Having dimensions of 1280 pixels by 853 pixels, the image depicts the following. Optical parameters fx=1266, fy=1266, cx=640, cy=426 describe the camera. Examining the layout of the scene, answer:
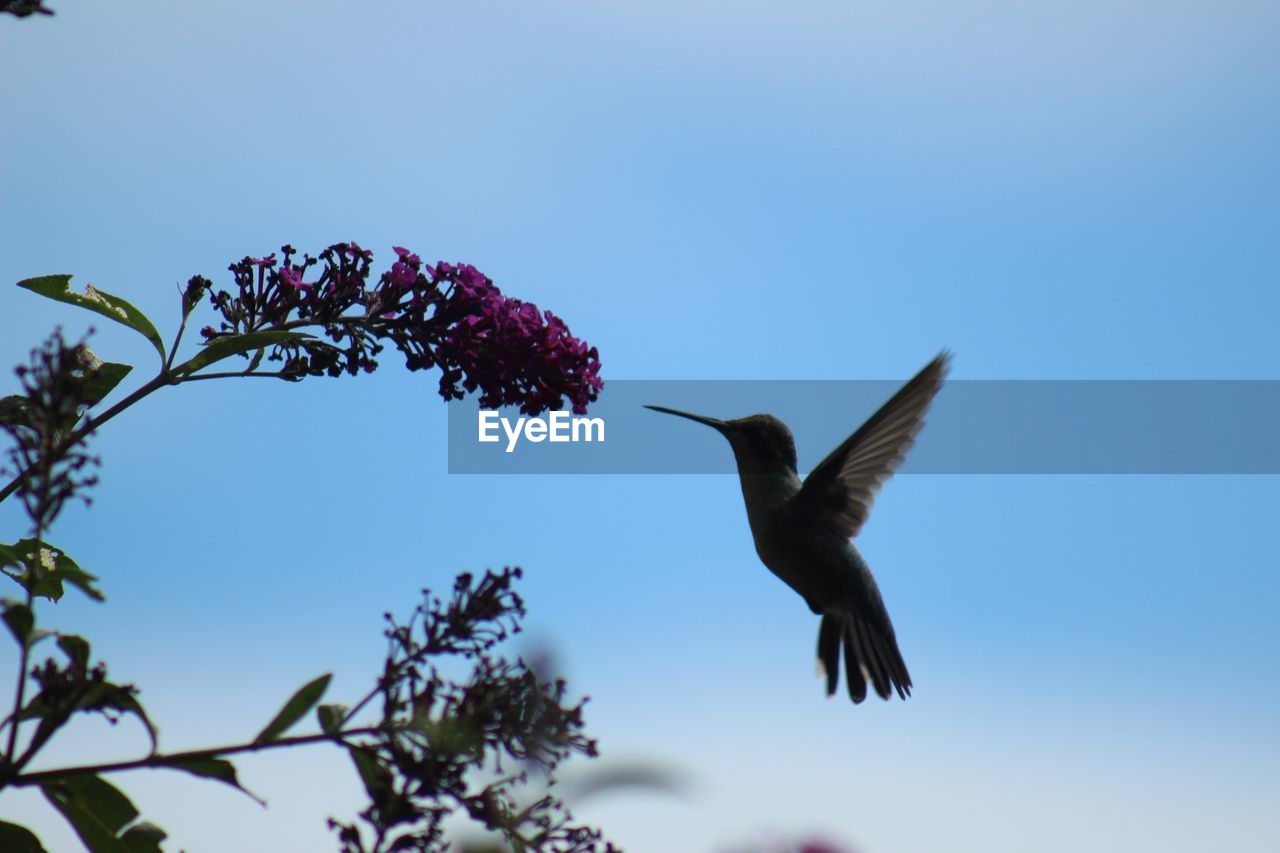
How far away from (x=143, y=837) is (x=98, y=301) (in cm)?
182

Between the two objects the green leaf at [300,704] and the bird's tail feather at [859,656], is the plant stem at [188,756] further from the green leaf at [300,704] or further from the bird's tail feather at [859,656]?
the bird's tail feather at [859,656]

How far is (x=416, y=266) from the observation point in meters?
4.29

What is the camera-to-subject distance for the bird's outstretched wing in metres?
4.22

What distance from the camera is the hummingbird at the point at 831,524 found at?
4.47 metres

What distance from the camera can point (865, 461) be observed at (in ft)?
15.1

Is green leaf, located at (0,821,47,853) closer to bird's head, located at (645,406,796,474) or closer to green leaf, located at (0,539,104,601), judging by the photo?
green leaf, located at (0,539,104,601)

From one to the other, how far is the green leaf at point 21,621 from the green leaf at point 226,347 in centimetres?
175

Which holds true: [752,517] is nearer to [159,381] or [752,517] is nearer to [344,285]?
[344,285]

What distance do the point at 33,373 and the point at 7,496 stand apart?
3.91 feet

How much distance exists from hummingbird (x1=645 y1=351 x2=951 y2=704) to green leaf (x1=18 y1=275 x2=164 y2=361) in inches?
67.8

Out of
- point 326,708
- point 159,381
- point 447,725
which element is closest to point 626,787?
point 447,725

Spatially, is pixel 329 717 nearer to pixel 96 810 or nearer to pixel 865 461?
pixel 96 810

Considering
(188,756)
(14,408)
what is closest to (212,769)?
(188,756)

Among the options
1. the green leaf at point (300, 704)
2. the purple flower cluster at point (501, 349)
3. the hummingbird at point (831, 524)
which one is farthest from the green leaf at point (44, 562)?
the hummingbird at point (831, 524)
